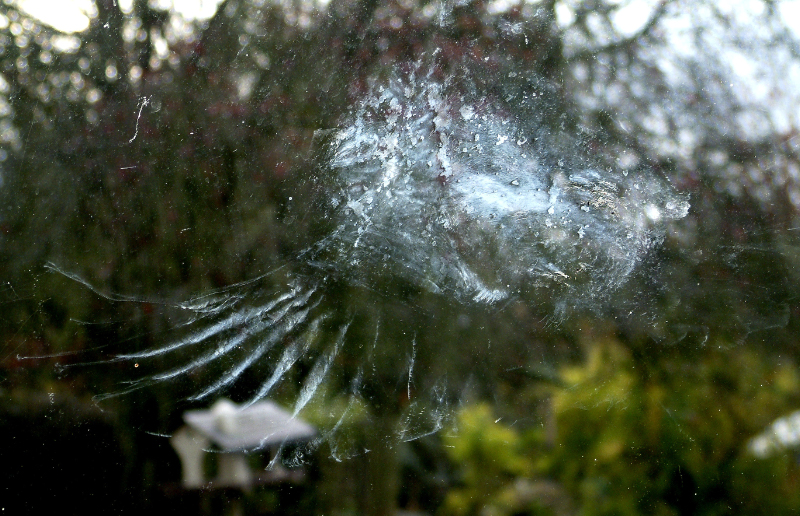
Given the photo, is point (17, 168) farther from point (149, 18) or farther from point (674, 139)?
point (674, 139)

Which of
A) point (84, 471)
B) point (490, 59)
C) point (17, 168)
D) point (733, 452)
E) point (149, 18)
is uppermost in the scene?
point (149, 18)

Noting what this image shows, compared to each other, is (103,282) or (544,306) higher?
(103,282)

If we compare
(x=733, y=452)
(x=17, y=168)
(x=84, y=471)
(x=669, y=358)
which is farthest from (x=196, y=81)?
(x=733, y=452)

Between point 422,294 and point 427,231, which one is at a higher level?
point 427,231
